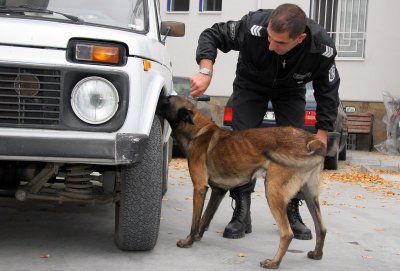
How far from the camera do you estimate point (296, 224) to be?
4.95 meters

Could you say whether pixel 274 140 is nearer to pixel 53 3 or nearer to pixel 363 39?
pixel 53 3

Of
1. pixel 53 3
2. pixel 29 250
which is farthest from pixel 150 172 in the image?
pixel 53 3

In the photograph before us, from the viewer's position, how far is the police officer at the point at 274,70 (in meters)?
4.16

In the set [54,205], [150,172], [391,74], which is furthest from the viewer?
[391,74]

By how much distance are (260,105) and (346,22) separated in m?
12.3

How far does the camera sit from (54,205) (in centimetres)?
579

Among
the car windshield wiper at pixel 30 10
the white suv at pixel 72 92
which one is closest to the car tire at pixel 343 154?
the white suv at pixel 72 92

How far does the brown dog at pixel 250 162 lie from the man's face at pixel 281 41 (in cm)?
58

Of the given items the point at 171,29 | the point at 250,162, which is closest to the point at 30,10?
the point at 171,29

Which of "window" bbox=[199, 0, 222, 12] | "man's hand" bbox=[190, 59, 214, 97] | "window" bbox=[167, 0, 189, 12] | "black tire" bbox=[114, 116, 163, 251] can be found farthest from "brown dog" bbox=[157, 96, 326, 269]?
"window" bbox=[167, 0, 189, 12]

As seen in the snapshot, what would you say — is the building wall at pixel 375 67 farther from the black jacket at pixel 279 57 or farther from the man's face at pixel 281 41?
the man's face at pixel 281 41

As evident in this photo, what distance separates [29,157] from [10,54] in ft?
1.91

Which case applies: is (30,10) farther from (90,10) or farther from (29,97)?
(29,97)

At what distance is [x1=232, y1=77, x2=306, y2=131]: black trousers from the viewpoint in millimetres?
4973
